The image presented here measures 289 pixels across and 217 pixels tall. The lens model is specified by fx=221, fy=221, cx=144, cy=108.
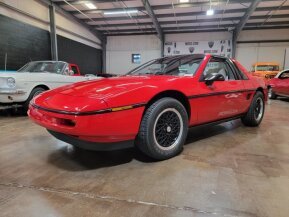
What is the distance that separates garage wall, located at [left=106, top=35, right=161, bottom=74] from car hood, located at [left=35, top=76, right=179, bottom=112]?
14484mm

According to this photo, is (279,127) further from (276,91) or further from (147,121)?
(276,91)

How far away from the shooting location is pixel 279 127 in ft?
12.4

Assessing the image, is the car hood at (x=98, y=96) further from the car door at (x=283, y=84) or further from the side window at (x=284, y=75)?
the side window at (x=284, y=75)

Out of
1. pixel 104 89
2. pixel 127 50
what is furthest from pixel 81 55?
pixel 104 89

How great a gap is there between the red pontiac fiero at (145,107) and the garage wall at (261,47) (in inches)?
542

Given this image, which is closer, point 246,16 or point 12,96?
point 12,96

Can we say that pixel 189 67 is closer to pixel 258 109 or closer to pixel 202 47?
pixel 258 109

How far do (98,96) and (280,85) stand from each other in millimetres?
8495

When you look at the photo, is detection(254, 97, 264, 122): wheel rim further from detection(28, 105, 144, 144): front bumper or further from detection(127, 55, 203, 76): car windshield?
detection(28, 105, 144, 144): front bumper

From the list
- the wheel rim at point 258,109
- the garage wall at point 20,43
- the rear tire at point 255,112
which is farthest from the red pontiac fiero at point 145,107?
the garage wall at point 20,43

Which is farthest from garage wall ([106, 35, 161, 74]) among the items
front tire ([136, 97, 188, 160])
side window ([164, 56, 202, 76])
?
front tire ([136, 97, 188, 160])

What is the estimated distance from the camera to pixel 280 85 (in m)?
8.29

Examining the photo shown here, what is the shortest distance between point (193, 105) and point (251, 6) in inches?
407

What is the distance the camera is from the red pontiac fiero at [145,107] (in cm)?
178
